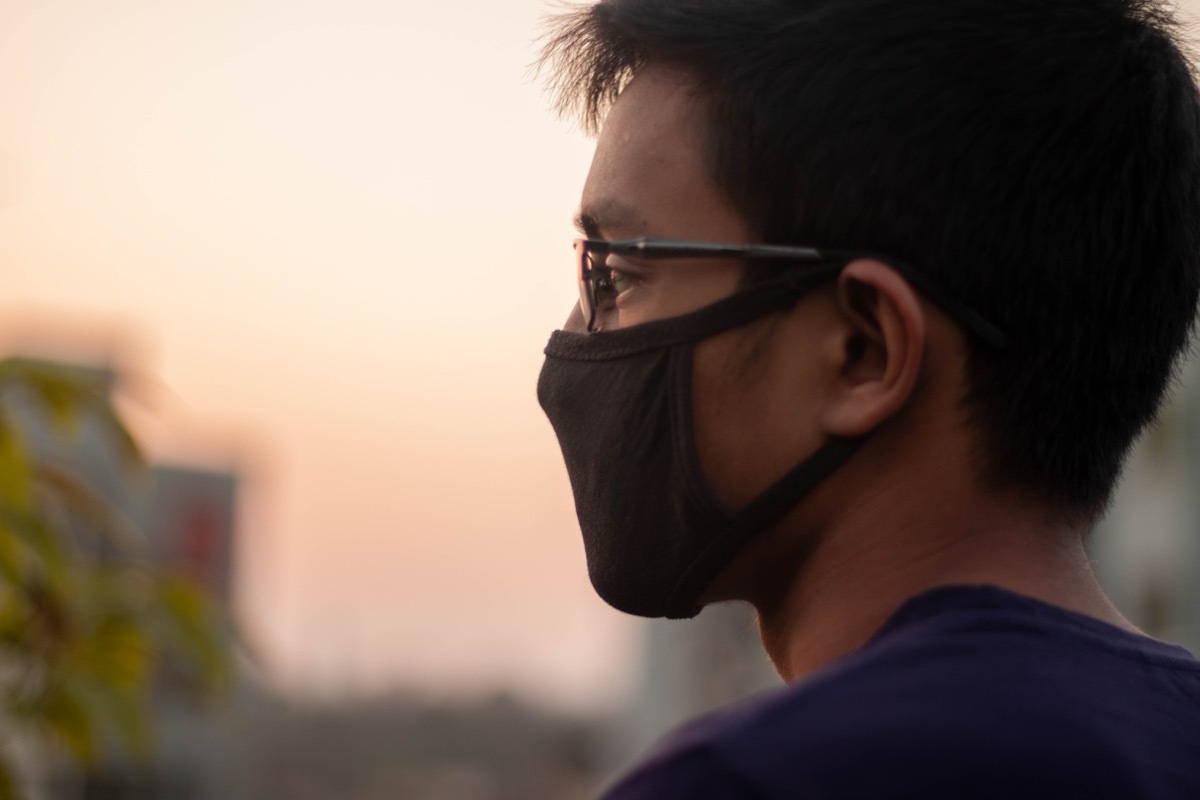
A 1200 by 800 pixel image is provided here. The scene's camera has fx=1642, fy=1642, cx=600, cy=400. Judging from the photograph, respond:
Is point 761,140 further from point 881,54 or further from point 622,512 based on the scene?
point 622,512

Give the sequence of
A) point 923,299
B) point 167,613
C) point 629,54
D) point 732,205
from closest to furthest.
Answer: point 923,299
point 732,205
point 629,54
point 167,613

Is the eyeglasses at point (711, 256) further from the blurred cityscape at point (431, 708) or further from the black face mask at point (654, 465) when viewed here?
the blurred cityscape at point (431, 708)

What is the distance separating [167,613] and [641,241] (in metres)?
1.01

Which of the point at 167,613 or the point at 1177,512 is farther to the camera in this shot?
the point at 1177,512

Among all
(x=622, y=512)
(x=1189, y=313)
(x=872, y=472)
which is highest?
(x=1189, y=313)

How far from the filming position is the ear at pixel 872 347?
5.67 feet

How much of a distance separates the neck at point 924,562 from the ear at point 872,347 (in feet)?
0.31

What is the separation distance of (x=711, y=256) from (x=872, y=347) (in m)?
0.24

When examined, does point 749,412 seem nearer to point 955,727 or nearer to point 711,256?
point 711,256

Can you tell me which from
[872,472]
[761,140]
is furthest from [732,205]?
[872,472]

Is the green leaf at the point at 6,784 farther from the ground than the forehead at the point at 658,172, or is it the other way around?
the forehead at the point at 658,172

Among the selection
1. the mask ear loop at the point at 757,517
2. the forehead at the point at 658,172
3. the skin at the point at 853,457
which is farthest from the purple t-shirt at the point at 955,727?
the forehead at the point at 658,172

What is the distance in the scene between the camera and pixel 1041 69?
1837 mm

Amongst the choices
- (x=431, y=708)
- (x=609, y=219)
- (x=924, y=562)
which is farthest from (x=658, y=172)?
(x=431, y=708)
